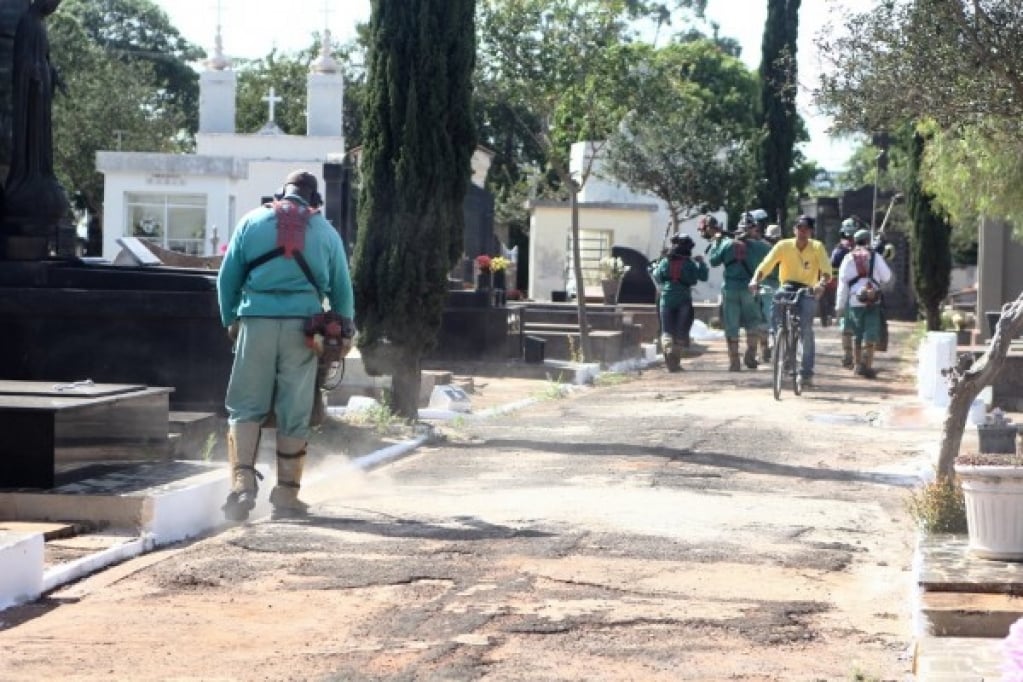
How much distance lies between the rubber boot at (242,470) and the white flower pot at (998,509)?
11.9 feet

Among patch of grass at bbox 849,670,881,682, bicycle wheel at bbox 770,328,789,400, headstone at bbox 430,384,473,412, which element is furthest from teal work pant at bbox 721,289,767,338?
patch of grass at bbox 849,670,881,682

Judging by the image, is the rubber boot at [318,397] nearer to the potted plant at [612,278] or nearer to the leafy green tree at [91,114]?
the potted plant at [612,278]

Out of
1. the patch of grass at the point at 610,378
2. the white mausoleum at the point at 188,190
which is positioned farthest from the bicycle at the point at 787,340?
the white mausoleum at the point at 188,190

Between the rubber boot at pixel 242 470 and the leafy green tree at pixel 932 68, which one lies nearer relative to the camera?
the rubber boot at pixel 242 470

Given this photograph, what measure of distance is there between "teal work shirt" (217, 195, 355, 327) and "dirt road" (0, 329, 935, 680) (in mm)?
1096

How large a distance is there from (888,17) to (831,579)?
16.0ft

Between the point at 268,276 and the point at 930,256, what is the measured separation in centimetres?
2587

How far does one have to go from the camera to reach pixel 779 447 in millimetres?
13781

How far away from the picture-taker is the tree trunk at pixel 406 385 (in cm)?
1503

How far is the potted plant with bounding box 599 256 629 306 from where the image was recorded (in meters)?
35.8

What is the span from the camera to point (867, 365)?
73.8 ft

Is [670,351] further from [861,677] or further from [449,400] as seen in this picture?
[861,677]

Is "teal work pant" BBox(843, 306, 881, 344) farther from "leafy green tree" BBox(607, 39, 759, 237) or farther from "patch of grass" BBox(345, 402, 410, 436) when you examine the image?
"leafy green tree" BBox(607, 39, 759, 237)

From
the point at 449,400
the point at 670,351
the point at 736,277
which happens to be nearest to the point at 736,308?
the point at 736,277
